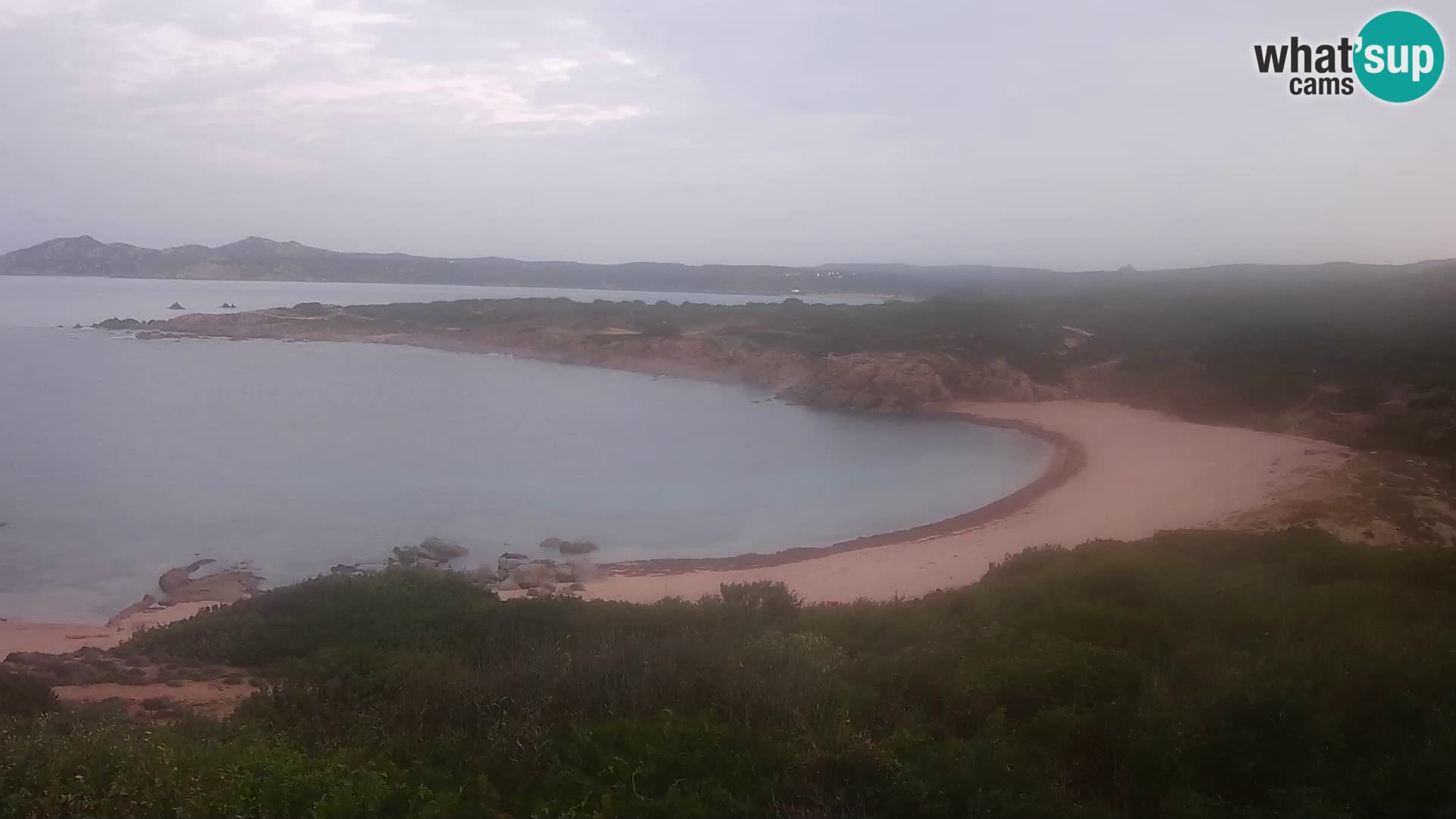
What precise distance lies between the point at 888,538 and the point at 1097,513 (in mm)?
3994

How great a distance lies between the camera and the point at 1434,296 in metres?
23.2

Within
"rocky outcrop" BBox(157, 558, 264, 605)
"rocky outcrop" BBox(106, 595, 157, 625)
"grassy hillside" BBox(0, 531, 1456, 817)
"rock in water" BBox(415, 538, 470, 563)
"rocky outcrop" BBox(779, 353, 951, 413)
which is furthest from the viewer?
"rocky outcrop" BBox(779, 353, 951, 413)

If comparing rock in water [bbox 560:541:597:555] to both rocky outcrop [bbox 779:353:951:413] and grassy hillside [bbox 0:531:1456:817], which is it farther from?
rocky outcrop [bbox 779:353:951:413]

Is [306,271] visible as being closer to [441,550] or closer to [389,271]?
[389,271]

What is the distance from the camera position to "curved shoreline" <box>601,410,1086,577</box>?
45.1 feet

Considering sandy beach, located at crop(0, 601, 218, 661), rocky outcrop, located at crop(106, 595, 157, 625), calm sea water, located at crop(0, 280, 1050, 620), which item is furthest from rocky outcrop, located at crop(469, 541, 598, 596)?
rocky outcrop, located at crop(106, 595, 157, 625)

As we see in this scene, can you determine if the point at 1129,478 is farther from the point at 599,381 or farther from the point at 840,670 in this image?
the point at 599,381

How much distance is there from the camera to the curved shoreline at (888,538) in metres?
13.8

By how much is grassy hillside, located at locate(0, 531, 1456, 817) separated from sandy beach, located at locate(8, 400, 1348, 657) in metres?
4.53

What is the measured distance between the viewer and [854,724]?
4465 mm

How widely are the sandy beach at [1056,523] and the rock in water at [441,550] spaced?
9.42 feet

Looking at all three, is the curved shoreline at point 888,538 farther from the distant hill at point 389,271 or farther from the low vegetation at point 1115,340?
the distant hill at point 389,271

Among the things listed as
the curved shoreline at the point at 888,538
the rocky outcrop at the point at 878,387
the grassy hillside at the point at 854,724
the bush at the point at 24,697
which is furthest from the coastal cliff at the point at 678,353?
the bush at the point at 24,697

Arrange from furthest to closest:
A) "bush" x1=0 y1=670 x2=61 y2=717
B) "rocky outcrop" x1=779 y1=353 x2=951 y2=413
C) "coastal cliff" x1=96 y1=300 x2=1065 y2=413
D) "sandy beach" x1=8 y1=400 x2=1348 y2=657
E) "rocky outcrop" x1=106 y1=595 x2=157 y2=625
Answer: "coastal cliff" x1=96 y1=300 x2=1065 y2=413 < "rocky outcrop" x1=779 y1=353 x2=951 y2=413 < "sandy beach" x1=8 y1=400 x2=1348 y2=657 < "rocky outcrop" x1=106 y1=595 x2=157 y2=625 < "bush" x1=0 y1=670 x2=61 y2=717
